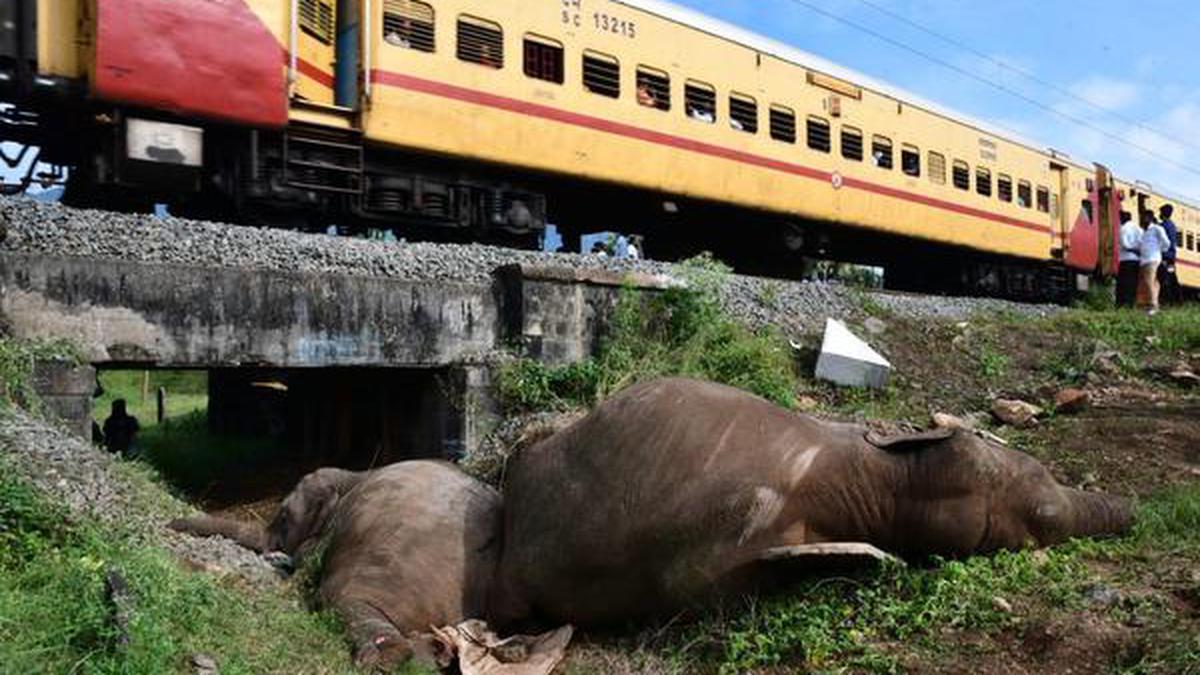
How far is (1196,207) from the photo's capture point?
2439 centimetres

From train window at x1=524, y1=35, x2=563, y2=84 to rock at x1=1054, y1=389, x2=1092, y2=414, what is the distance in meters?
5.94

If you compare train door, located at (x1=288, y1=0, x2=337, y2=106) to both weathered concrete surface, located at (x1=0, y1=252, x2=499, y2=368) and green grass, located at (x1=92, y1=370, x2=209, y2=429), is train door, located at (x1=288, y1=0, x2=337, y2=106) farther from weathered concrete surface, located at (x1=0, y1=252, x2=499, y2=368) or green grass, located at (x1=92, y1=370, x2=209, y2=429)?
green grass, located at (x1=92, y1=370, x2=209, y2=429)

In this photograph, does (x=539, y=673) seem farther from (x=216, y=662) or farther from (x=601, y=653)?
(x=216, y=662)

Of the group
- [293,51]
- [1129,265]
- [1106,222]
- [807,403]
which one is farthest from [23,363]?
[1106,222]

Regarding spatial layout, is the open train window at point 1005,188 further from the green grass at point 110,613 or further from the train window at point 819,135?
the green grass at point 110,613

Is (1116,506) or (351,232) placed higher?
(351,232)

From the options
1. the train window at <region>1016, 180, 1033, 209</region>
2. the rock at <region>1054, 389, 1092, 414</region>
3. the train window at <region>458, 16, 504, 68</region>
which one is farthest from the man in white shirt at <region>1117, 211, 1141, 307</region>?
the train window at <region>458, 16, 504, 68</region>

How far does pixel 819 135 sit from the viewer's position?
45.6 feet

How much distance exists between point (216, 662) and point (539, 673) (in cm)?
125

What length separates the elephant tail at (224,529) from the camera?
5453 millimetres

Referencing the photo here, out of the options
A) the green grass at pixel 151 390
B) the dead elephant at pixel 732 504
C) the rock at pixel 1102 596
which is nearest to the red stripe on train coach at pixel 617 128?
the dead elephant at pixel 732 504

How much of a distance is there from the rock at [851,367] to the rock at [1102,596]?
4.52 meters

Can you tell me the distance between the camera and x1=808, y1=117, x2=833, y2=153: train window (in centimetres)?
1380

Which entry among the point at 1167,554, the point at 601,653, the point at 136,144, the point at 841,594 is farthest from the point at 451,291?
the point at 1167,554
